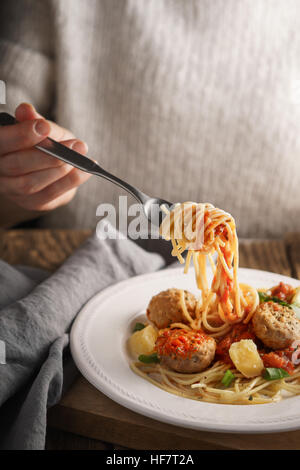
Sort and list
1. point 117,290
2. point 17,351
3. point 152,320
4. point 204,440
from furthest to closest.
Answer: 1. point 117,290
2. point 152,320
3. point 17,351
4. point 204,440

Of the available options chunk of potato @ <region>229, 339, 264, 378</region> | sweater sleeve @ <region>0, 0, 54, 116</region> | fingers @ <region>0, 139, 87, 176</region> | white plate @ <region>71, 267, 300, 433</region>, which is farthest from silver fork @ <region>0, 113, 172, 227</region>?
sweater sleeve @ <region>0, 0, 54, 116</region>

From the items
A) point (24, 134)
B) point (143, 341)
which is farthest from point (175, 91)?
point (143, 341)

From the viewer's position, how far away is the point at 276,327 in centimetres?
207

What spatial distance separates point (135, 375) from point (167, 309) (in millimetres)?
421

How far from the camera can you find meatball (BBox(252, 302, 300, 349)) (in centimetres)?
206

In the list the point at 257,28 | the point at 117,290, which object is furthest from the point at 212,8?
the point at 117,290

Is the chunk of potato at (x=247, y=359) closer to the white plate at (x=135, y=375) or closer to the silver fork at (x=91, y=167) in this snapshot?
the white plate at (x=135, y=375)

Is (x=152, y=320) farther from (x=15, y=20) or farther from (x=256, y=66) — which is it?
(x=15, y=20)

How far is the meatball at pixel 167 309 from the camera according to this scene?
2.29 meters

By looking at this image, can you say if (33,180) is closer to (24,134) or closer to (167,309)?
(24,134)

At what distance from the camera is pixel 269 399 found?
1839 mm

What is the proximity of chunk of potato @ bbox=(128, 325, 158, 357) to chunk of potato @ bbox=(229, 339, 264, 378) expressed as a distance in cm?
38

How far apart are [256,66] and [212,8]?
595 millimetres

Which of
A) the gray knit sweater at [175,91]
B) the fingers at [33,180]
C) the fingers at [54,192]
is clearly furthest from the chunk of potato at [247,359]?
the gray knit sweater at [175,91]
